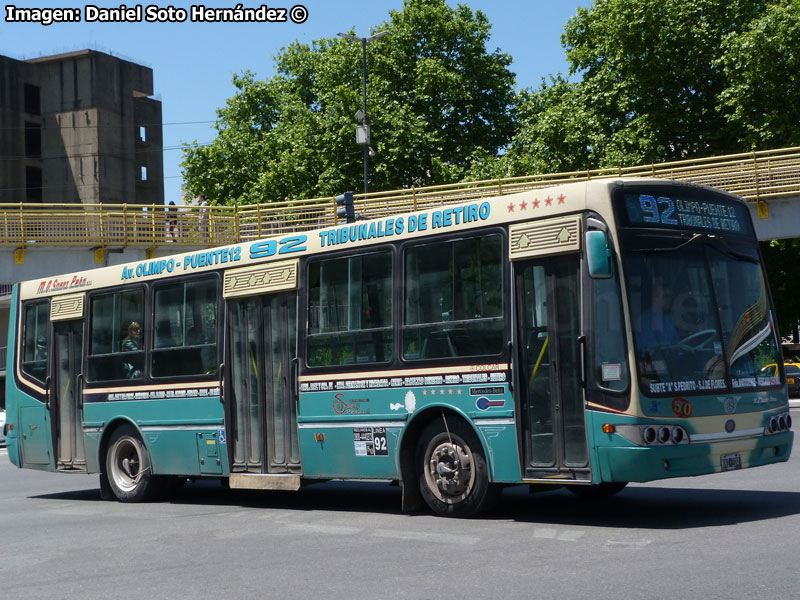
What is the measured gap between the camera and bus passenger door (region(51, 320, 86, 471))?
604 inches

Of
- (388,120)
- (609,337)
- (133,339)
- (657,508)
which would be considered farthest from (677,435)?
(388,120)

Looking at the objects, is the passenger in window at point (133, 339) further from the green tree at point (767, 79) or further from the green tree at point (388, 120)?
the green tree at point (388, 120)

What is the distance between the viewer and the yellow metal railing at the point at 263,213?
29.9 meters

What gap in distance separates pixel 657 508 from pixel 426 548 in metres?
3.04

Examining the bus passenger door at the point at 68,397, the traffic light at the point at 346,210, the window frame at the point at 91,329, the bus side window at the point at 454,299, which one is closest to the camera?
the bus side window at the point at 454,299

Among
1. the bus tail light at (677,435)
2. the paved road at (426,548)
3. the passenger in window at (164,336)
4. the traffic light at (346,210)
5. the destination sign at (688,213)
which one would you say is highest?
the traffic light at (346,210)

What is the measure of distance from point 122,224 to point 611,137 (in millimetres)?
18493

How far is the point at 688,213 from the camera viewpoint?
10.2 meters

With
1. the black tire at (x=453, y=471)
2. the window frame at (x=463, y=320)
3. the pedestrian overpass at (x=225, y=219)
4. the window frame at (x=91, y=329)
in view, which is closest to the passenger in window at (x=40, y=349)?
the window frame at (x=91, y=329)

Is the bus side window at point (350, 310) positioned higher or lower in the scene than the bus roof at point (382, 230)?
lower

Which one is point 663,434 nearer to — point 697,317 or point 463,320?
point 697,317

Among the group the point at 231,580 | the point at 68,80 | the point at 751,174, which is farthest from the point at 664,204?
the point at 68,80

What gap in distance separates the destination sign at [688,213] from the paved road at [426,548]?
8.32 ft

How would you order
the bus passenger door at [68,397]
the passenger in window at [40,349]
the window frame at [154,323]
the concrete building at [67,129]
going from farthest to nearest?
the concrete building at [67,129]
the passenger in window at [40,349]
the bus passenger door at [68,397]
the window frame at [154,323]
